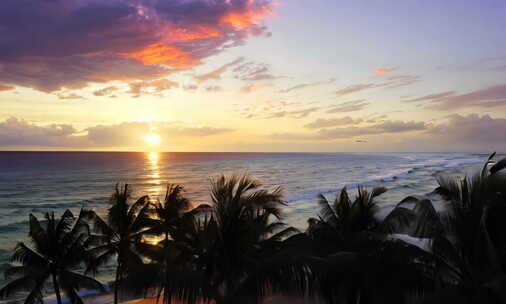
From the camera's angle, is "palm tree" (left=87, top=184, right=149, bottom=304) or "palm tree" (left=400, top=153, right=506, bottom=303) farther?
"palm tree" (left=87, top=184, right=149, bottom=304)

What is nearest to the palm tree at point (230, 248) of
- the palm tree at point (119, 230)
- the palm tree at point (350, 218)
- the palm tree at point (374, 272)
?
the palm tree at point (374, 272)

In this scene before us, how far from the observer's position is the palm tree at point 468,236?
7.62 metres

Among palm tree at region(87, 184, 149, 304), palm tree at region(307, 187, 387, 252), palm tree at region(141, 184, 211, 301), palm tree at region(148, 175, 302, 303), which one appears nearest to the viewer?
palm tree at region(141, 184, 211, 301)

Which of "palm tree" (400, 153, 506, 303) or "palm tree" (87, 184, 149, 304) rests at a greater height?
"palm tree" (400, 153, 506, 303)

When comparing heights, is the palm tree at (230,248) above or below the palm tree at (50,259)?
above

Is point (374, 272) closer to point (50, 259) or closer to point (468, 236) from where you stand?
point (468, 236)

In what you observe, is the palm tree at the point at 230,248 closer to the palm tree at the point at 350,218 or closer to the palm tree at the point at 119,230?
the palm tree at the point at 350,218

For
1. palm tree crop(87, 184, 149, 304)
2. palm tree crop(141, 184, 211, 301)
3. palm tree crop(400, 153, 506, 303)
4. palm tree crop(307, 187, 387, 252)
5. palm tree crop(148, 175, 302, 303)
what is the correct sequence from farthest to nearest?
palm tree crop(87, 184, 149, 304) → palm tree crop(307, 187, 387, 252) → palm tree crop(148, 175, 302, 303) → palm tree crop(400, 153, 506, 303) → palm tree crop(141, 184, 211, 301)

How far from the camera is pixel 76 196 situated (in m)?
64.2

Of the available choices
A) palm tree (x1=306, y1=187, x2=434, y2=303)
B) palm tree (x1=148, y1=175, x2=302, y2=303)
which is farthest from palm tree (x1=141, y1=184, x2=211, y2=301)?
palm tree (x1=306, y1=187, x2=434, y2=303)

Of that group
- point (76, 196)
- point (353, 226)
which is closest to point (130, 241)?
point (353, 226)

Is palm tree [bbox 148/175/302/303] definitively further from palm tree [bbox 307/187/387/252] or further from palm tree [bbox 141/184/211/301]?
palm tree [bbox 307/187/387/252]

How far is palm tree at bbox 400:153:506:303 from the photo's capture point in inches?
300

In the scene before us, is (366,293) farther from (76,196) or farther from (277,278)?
(76,196)
